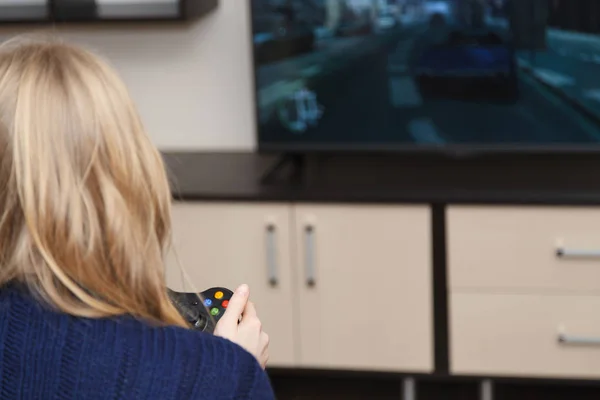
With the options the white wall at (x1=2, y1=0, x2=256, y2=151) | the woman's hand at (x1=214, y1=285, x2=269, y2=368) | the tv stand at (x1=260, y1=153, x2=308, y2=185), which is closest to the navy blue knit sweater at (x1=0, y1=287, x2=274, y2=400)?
the woman's hand at (x1=214, y1=285, x2=269, y2=368)

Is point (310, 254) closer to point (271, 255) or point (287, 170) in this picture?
point (271, 255)

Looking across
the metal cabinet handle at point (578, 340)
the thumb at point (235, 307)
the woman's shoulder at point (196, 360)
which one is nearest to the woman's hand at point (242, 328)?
the thumb at point (235, 307)

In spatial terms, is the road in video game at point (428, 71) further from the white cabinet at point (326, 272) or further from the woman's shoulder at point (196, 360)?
the woman's shoulder at point (196, 360)

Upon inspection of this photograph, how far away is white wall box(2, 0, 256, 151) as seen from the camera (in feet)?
9.75


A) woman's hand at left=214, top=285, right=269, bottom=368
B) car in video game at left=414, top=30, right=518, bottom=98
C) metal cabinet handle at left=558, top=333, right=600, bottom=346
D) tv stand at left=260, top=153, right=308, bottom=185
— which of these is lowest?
metal cabinet handle at left=558, top=333, right=600, bottom=346

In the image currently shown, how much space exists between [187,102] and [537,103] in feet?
3.46

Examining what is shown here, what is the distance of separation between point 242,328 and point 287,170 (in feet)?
5.31

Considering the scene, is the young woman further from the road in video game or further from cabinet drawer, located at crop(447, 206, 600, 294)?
the road in video game

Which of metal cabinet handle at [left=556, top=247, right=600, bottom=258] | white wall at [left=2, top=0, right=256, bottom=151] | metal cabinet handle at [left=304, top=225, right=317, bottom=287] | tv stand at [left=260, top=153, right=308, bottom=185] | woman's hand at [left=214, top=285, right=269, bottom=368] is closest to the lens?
woman's hand at [left=214, top=285, right=269, bottom=368]

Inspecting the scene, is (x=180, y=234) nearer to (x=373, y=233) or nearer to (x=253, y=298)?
(x=253, y=298)

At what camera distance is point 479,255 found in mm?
2551

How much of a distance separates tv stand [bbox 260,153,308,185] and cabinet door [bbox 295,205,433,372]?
5.9 inches

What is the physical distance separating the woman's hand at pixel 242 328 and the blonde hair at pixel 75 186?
0.13 m

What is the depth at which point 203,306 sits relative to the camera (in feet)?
4.19
